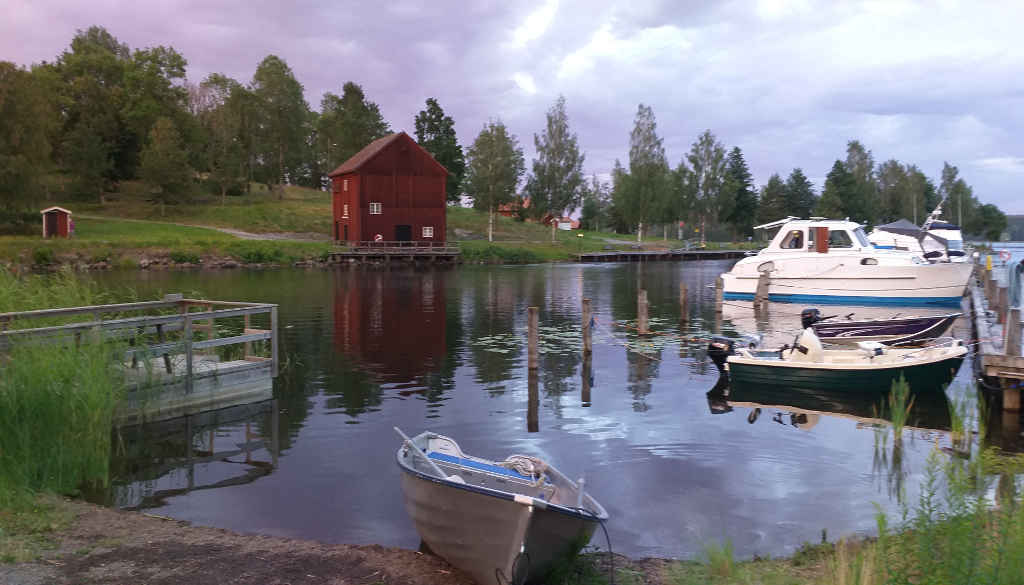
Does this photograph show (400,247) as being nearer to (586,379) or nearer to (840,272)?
(840,272)

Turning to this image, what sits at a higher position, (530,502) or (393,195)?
(393,195)

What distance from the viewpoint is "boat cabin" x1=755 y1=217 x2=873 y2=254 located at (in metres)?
35.0

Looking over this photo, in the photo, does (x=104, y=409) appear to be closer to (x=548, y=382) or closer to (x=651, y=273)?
(x=548, y=382)

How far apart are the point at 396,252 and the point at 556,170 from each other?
120 ft

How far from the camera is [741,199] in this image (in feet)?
364

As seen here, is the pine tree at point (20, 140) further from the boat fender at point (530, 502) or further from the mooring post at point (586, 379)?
the boat fender at point (530, 502)

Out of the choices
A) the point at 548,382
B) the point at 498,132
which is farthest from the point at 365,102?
the point at 548,382

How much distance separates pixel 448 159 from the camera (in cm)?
9850

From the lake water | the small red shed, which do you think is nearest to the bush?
the small red shed

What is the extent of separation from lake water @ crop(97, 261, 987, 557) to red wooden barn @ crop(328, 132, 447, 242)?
42.9 m

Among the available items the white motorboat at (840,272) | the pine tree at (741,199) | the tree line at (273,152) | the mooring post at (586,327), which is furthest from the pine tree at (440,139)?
the mooring post at (586,327)

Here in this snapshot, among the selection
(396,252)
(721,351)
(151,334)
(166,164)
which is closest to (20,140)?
(166,164)

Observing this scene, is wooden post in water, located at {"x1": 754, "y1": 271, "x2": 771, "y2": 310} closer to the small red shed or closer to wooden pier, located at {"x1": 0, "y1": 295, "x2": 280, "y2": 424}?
wooden pier, located at {"x1": 0, "y1": 295, "x2": 280, "y2": 424}

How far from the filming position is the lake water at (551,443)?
32.3ft
